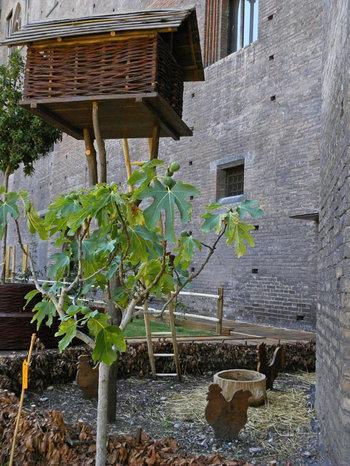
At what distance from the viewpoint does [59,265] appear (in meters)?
2.73

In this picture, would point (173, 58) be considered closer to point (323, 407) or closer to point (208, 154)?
point (323, 407)

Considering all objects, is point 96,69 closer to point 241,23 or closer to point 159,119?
point 159,119

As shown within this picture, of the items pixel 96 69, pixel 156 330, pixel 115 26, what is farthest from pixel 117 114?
pixel 156 330

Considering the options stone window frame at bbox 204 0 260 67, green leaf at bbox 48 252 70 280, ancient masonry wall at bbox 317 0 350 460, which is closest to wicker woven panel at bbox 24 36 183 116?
ancient masonry wall at bbox 317 0 350 460

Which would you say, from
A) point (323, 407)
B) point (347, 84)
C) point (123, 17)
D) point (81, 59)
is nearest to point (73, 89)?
point (81, 59)

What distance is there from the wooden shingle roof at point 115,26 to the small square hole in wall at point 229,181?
7620 millimetres

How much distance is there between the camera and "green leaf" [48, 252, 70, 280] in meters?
2.72

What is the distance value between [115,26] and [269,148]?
24.1ft

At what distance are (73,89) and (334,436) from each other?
119 inches

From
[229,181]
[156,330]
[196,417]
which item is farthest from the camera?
[229,181]

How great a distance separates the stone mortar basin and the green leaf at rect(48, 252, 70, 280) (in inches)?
87.6

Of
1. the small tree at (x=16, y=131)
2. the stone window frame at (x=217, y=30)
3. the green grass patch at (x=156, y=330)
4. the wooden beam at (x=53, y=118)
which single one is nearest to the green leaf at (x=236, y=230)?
the wooden beam at (x=53, y=118)

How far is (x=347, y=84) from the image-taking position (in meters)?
2.96

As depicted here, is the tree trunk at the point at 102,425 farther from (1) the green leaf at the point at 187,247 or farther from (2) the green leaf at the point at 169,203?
(2) the green leaf at the point at 169,203
